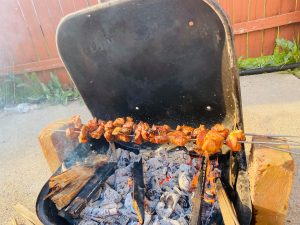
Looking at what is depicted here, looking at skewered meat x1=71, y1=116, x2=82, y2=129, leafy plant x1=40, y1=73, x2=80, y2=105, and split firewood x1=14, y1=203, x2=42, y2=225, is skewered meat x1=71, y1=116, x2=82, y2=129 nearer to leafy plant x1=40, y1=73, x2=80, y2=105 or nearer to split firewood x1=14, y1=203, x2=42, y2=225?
split firewood x1=14, y1=203, x2=42, y2=225

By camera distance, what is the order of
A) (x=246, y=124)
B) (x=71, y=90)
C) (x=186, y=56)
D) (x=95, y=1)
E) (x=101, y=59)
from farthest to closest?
(x=71, y=90) < (x=95, y=1) < (x=246, y=124) < (x=101, y=59) < (x=186, y=56)

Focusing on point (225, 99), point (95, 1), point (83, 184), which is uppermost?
point (95, 1)

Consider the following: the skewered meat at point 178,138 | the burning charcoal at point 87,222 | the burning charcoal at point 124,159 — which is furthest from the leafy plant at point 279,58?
the burning charcoal at point 87,222

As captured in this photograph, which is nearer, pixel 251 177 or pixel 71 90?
pixel 251 177

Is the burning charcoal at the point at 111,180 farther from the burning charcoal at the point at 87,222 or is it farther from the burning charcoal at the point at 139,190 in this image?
the burning charcoal at the point at 87,222

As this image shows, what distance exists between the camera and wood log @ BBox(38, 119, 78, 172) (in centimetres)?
255

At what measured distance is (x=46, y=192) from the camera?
213 cm

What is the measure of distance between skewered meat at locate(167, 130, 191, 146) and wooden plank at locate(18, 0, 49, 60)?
17.7 feet

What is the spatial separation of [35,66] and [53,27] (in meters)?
1.12

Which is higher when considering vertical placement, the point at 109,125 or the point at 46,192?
the point at 109,125

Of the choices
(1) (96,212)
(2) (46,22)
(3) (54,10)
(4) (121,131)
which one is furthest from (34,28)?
(1) (96,212)

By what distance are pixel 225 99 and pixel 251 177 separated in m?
0.63

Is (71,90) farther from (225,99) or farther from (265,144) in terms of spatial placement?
(265,144)

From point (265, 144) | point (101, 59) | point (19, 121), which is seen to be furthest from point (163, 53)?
point (19, 121)
